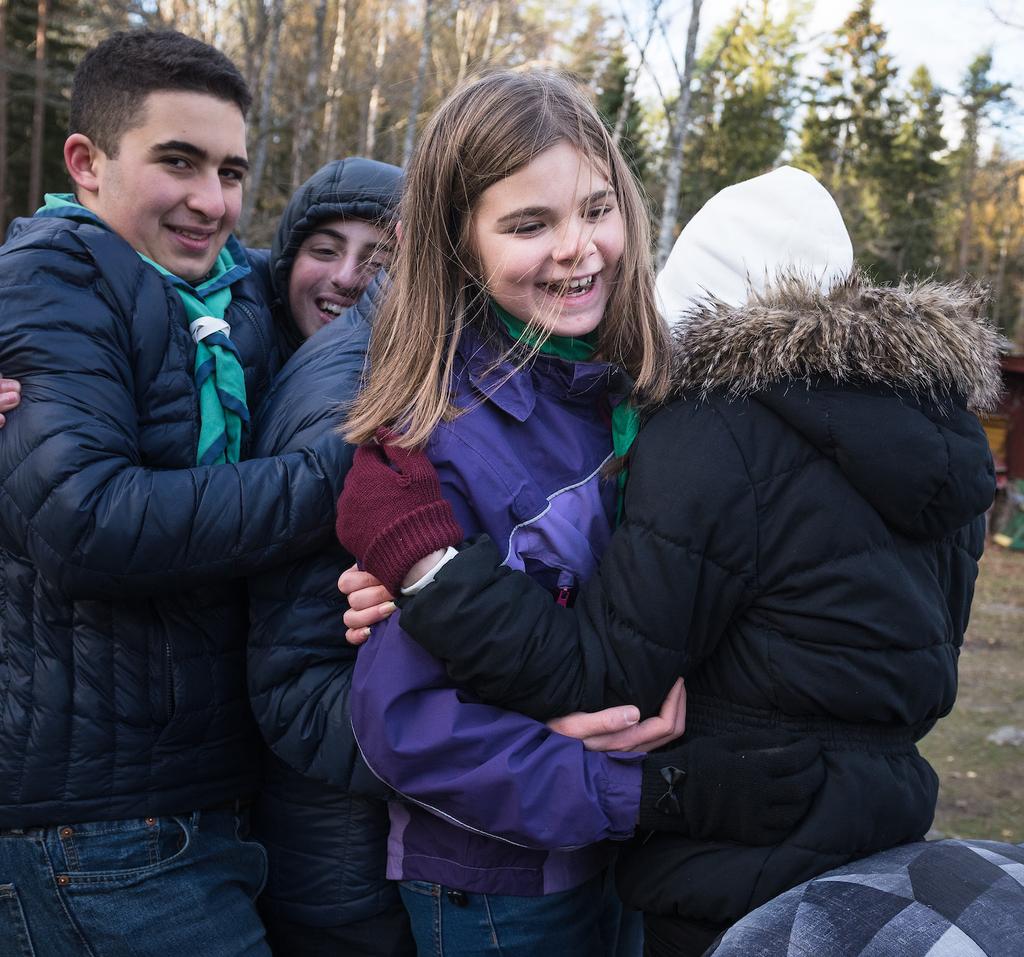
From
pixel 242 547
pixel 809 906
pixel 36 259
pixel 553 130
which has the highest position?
pixel 553 130

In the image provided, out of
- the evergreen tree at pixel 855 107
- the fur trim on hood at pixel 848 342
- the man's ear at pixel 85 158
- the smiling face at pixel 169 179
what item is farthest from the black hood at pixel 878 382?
the evergreen tree at pixel 855 107

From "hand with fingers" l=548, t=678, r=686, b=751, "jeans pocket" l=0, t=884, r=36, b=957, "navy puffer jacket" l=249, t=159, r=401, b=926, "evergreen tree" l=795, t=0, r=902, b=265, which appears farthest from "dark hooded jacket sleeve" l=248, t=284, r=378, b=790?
"evergreen tree" l=795, t=0, r=902, b=265

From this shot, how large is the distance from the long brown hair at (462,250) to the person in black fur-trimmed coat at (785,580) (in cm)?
24

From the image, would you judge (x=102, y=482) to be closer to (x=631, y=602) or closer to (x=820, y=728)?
(x=631, y=602)

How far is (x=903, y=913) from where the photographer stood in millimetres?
1296

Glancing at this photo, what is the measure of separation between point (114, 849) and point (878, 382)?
1.65 m

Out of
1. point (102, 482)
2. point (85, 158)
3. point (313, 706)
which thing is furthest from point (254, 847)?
point (85, 158)

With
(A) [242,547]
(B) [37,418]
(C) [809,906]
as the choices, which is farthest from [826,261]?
(B) [37,418]

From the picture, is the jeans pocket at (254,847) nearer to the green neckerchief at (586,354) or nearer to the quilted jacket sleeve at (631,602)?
the quilted jacket sleeve at (631,602)

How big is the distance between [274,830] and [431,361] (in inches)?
41.3

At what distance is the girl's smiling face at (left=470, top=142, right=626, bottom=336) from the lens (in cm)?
172

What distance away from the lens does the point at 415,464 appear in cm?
160

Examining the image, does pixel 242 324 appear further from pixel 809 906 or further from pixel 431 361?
pixel 809 906

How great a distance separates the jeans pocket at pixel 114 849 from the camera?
1779 millimetres
